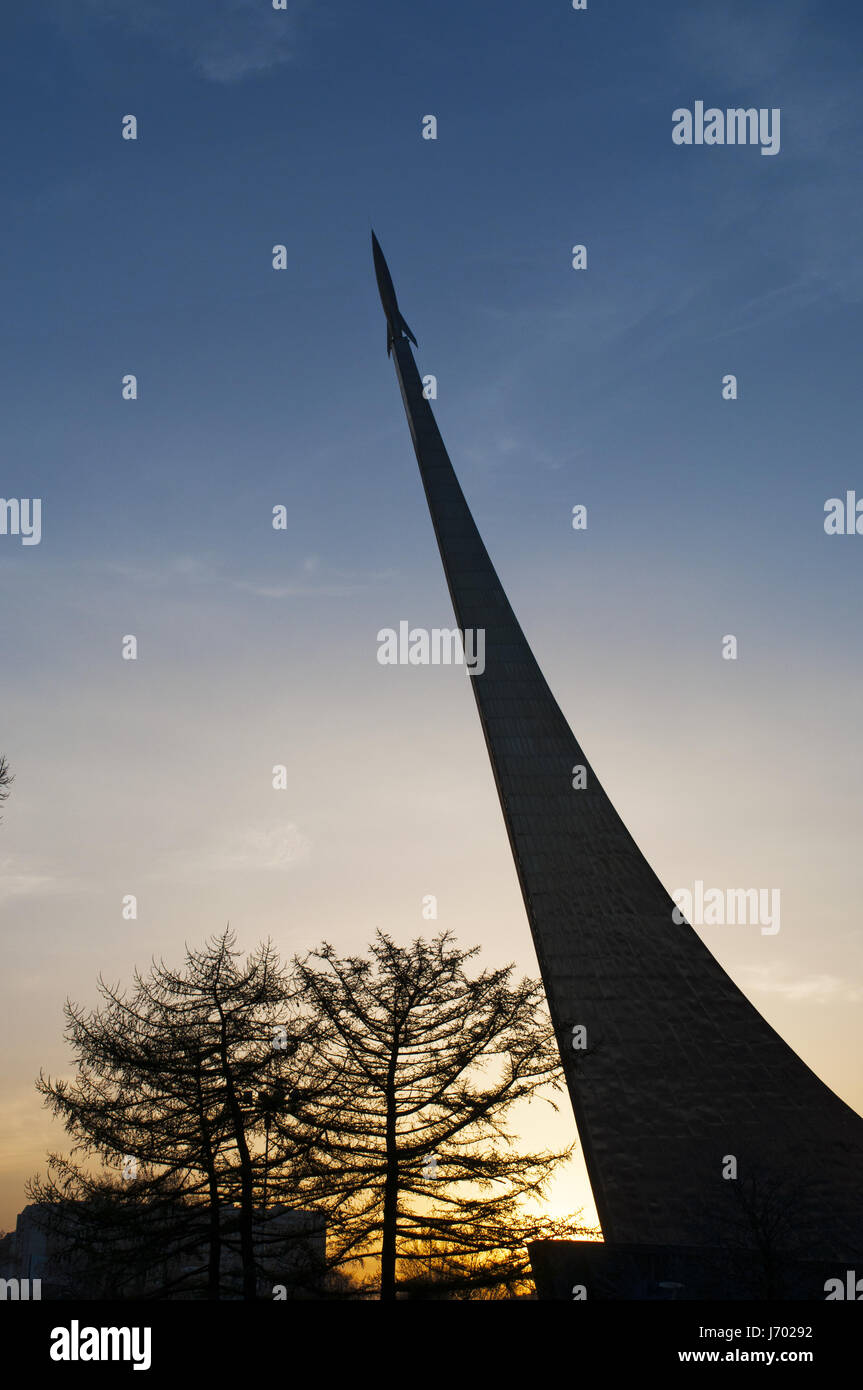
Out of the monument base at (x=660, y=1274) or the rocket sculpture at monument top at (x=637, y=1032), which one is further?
the rocket sculpture at monument top at (x=637, y=1032)

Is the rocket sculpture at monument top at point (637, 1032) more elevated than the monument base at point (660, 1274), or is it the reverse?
the rocket sculpture at monument top at point (637, 1032)

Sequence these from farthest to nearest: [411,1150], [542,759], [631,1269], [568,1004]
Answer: [542,759] → [568,1004] → [411,1150] → [631,1269]

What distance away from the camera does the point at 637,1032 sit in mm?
19516

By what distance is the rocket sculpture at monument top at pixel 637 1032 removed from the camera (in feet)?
58.3

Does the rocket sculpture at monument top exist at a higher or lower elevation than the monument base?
higher

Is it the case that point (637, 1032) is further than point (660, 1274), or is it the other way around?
point (637, 1032)

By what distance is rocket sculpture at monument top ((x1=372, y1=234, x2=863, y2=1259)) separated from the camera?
17.8m

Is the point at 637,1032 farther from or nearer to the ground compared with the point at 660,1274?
farther from the ground

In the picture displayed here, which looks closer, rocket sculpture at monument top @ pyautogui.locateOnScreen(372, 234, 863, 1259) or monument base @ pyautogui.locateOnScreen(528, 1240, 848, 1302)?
monument base @ pyautogui.locateOnScreen(528, 1240, 848, 1302)
